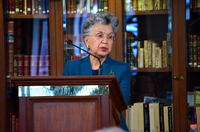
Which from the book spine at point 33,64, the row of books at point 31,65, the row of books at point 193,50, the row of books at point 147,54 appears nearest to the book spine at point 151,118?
the row of books at point 147,54

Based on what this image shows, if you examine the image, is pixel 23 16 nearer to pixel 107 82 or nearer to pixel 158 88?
pixel 158 88

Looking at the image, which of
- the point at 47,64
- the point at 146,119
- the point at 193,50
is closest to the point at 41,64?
the point at 47,64

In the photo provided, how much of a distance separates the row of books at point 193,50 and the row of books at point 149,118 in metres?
0.46

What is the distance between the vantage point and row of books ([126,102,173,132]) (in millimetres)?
2805

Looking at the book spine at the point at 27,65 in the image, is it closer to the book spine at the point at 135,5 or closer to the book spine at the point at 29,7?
the book spine at the point at 29,7

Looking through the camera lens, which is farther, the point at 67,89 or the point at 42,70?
the point at 42,70

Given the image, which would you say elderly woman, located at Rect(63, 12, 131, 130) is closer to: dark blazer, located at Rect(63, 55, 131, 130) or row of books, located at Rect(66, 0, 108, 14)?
dark blazer, located at Rect(63, 55, 131, 130)

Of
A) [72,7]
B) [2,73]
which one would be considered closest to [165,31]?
[72,7]

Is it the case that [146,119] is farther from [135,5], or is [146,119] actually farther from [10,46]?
[10,46]

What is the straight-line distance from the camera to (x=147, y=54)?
2.89 m

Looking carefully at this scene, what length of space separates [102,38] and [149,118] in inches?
40.5

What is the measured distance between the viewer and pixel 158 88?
2867mm

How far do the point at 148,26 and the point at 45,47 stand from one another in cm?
100

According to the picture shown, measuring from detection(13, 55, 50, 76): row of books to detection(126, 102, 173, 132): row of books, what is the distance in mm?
900
